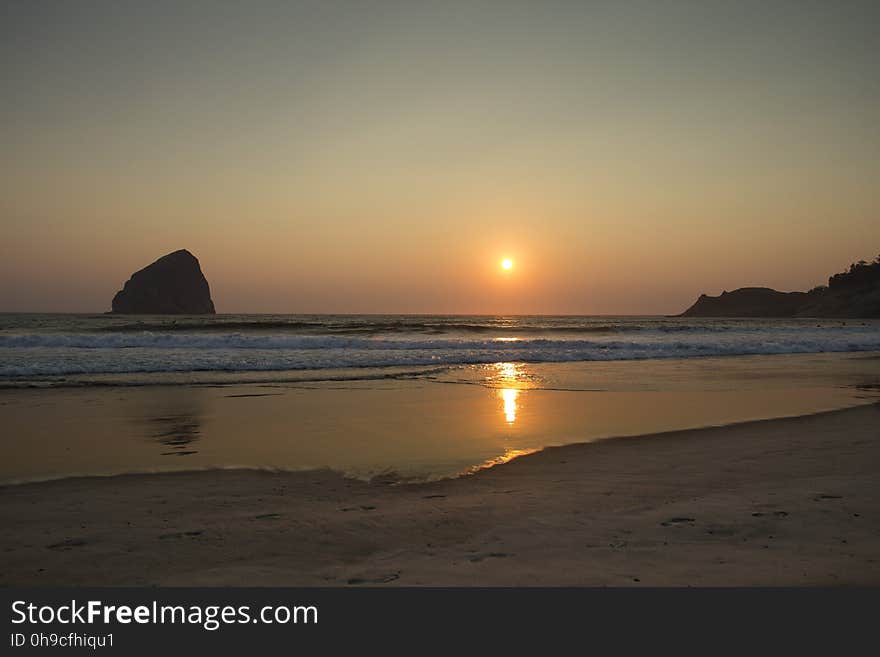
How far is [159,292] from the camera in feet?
490

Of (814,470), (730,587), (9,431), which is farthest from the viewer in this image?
(9,431)

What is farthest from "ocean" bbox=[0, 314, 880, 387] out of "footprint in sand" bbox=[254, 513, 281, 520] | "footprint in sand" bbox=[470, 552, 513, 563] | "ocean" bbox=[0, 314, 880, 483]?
"footprint in sand" bbox=[470, 552, 513, 563]

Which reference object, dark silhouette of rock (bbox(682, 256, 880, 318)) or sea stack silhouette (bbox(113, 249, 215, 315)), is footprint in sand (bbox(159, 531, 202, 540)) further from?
sea stack silhouette (bbox(113, 249, 215, 315))

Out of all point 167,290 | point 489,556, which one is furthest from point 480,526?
point 167,290

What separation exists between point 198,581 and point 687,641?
2823mm

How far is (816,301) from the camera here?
125812 millimetres

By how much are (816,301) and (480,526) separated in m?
147

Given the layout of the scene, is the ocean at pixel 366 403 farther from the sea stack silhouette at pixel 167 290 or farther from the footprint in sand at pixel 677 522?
the sea stack silhouette at pixel 167 290

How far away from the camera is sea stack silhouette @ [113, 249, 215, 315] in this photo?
147 m

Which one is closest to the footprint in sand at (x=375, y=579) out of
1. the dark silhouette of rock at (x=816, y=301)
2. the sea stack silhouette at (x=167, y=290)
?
the dark silhouette of rock at (x=816, y=301)

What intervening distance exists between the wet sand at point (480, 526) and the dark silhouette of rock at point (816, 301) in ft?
403

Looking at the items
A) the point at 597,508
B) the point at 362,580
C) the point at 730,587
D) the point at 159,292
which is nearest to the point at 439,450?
the point at 597,508

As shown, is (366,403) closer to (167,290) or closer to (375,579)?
(375,579)

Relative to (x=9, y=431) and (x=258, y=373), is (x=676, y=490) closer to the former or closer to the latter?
(x=9, y=431)
